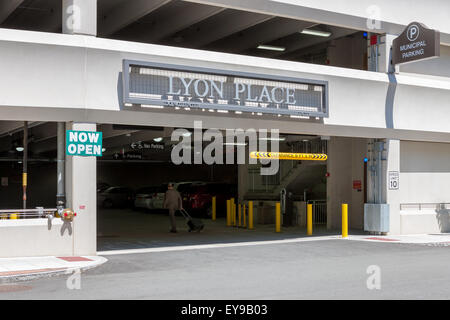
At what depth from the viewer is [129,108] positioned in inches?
560

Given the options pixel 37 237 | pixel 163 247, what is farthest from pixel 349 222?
pixel 37 237

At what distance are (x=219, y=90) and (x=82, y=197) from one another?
436cm

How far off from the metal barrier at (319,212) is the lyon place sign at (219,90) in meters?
7.60

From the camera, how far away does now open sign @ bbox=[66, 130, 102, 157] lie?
45.4 ft

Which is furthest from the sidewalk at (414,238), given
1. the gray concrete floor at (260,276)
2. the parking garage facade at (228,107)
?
the gray concrete floor at (260,276)

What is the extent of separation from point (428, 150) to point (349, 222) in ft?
12.9

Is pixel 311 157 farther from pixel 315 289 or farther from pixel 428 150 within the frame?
pixel 315 289

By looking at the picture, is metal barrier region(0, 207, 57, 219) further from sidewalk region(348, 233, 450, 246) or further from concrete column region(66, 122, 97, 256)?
sidewalk region(348, 233, 450, 246)

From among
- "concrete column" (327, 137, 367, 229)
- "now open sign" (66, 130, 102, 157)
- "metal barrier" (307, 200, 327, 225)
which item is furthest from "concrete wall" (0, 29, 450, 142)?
"metal barrier" (307, 200, 327, 225)

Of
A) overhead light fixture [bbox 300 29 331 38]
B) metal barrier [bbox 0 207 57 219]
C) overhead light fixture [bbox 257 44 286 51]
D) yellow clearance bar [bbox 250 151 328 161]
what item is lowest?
metal barrier [bbox 0 207 57 219]

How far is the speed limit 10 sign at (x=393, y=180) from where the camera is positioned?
64.0 ft

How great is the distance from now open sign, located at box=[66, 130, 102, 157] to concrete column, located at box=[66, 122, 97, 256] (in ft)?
0.43

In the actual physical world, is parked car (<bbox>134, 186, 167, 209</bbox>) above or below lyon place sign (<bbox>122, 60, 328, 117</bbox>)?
below
